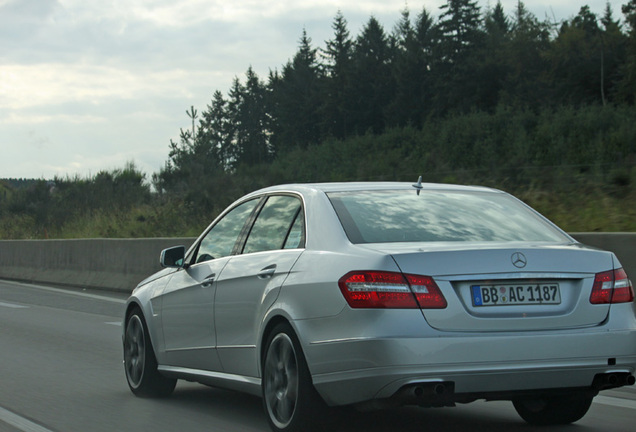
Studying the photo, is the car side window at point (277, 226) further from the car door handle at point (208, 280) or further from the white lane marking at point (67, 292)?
the white lane marking at point (67, 292)

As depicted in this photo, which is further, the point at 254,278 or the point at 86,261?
the point at 86,261

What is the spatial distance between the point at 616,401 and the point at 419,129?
4118 inches

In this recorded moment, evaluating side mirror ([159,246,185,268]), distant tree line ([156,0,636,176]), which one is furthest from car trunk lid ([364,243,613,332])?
distant tree line ([156,0,636,176])

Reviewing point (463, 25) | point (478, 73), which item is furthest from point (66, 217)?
point (463, 25)

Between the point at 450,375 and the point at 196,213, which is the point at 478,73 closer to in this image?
the point at 196,213

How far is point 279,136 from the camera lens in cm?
14200

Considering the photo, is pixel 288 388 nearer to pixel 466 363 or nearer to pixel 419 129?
pixel 466 363

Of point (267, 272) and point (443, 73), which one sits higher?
point (443, 73)

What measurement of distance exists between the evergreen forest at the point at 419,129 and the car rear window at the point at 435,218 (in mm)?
8984

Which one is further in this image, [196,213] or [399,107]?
[399,107]

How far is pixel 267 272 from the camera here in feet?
19.8

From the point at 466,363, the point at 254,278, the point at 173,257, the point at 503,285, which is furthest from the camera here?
the point at 173,257

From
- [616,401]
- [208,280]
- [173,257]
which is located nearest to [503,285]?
[208,280]

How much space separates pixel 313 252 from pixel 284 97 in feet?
445
